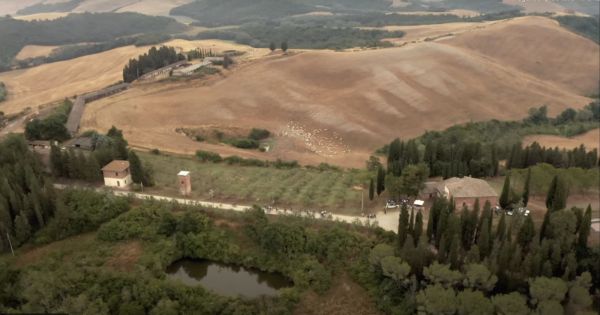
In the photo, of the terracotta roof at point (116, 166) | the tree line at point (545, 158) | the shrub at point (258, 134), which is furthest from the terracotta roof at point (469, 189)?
the shrub at point (258, 134)

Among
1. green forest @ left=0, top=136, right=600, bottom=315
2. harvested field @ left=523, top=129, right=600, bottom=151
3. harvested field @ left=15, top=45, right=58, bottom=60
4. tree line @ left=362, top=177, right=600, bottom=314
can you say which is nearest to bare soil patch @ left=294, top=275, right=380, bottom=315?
green forest @ left=0, top=136, right=600, bottom=315

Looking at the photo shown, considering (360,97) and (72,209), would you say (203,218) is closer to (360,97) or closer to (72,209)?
(72,209)

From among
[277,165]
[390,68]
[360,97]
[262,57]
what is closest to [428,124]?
[360,97]

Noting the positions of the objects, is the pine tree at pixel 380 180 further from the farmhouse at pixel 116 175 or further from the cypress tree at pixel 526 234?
the farmhouse at pixel 116 175

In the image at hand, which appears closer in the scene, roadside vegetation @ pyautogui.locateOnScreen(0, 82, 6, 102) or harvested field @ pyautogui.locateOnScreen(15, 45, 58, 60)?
roadside vegetation @ pyautogui.locateOnScreen(0, 82, 6, 102)

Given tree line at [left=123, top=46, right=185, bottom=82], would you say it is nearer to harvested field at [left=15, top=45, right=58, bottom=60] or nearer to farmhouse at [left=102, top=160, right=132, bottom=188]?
farmhouse at [left=102, top=160, right=132, bottom=188]

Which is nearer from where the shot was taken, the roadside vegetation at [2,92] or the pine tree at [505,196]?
the pine tree at [505,196]
